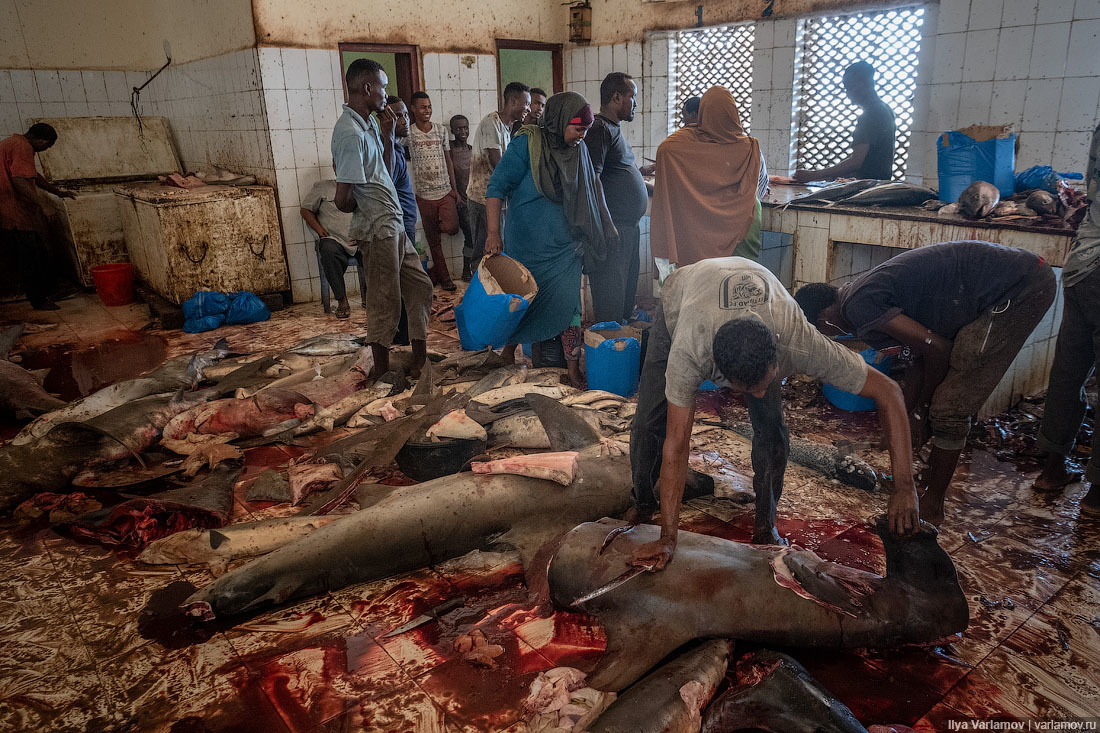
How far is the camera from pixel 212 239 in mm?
7477

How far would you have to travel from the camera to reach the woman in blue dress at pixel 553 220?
5.07m

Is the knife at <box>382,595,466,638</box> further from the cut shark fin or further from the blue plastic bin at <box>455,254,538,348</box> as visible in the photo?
the blue plastic bin at <box>455,254,538,348</box>

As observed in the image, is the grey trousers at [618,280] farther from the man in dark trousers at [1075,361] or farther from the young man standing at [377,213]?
the man in dark trousers at [1075,361]

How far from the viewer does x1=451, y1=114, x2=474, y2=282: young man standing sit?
27.1 feet

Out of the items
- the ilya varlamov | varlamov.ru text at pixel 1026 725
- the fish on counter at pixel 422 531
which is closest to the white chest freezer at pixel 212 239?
the fish on counter at pixel 422 531

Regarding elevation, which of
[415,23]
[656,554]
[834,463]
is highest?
[415,23]

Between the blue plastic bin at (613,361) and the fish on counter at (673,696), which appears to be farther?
the blue plastic bin at (613,361)

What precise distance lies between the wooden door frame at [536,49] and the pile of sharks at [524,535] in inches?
204

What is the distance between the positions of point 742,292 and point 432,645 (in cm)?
177

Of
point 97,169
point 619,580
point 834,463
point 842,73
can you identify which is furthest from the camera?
point 97,169

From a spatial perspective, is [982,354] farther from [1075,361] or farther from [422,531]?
[422,531]

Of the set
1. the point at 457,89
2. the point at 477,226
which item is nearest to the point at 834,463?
the point at 477,226

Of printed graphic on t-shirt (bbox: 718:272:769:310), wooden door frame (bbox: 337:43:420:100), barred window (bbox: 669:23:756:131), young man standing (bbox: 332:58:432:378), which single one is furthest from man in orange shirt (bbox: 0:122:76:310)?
printed graphic on t-shirt (bbox: 718:272:769:310)

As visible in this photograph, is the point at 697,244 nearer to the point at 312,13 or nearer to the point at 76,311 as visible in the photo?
the point at 312,13
